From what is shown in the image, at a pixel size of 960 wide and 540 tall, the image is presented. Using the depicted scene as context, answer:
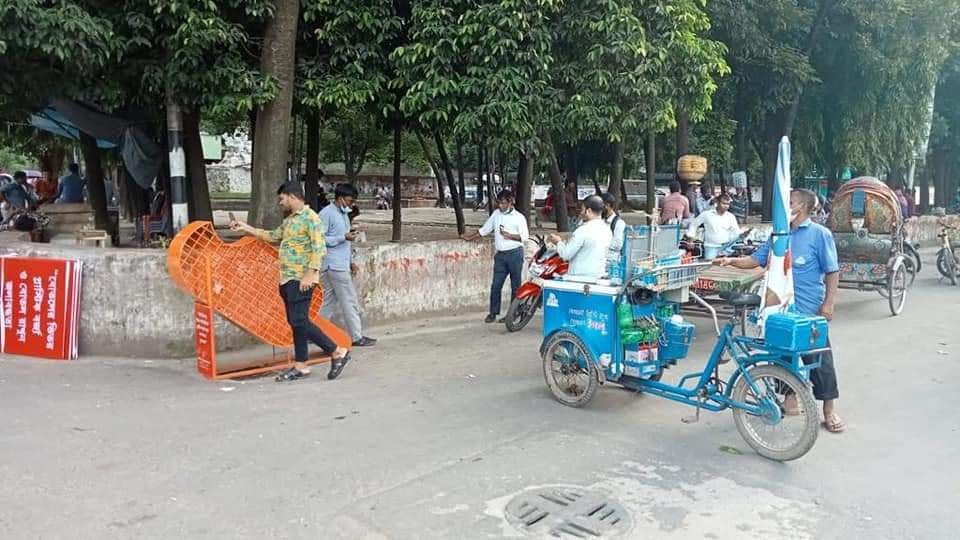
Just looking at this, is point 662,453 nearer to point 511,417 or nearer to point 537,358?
point 511,417

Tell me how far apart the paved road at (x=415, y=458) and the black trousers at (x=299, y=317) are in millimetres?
369

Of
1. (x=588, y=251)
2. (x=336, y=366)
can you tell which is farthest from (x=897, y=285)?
(x=336, y=366)

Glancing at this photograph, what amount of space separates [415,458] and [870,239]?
338 inches

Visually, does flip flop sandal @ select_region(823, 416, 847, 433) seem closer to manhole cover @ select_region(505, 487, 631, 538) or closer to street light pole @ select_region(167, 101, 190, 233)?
manhole cover @ select_region(505, 487, 631, 538)

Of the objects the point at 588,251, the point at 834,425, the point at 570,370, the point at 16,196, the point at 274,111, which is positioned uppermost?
the point at 274,111

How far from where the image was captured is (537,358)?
768 cm

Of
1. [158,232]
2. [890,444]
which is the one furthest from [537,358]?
[158,232]

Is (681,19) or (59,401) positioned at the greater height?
(681,19)

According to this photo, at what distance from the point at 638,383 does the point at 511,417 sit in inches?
38.5

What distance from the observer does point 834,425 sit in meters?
5.45

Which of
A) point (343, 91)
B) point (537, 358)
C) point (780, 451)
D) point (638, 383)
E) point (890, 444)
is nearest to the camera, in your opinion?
point (780, 451)

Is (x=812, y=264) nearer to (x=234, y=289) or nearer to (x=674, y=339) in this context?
(x=674, y=339)

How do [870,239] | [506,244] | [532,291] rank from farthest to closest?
[870,239] < [506,244] < [532,291]

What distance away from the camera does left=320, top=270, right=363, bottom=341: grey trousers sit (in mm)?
7832
